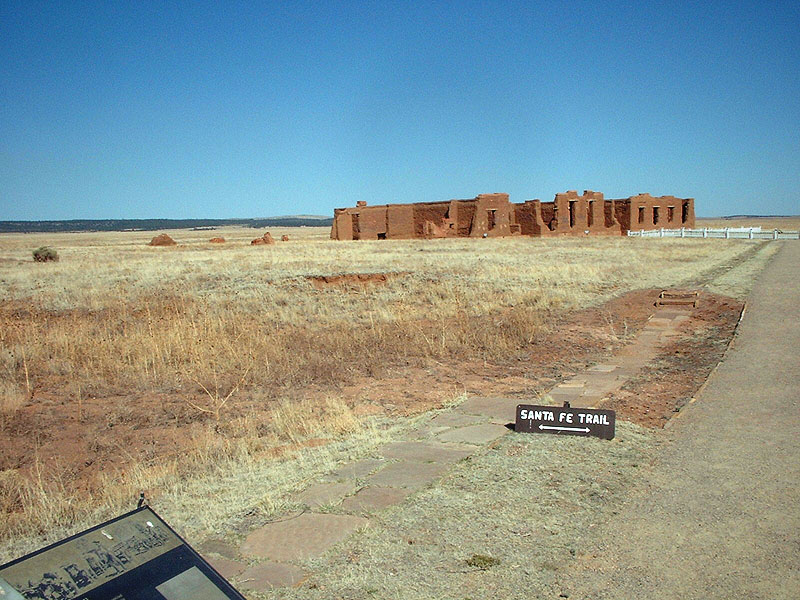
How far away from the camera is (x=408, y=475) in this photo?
4.82 meters

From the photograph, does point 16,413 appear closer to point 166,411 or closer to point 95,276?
point 166,411

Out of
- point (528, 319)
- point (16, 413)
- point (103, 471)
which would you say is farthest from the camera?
point (528, 319)

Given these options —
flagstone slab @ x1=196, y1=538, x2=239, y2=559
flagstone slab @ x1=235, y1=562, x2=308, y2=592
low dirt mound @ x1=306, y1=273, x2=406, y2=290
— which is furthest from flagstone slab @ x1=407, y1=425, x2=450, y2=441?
low dirt mound @ x1=306, y1=273, x2=406, y2=290

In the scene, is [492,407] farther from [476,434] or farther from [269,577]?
[269,577]

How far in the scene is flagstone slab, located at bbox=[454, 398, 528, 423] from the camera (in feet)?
21.0

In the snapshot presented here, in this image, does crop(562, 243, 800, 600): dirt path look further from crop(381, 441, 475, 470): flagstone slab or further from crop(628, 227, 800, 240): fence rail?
crop(628, 227, 800, 240): fence rail

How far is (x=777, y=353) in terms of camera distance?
9.24 meters

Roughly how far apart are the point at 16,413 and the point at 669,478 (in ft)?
23.0

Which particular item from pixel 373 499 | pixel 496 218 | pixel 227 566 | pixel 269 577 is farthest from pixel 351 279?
pixel 496 218

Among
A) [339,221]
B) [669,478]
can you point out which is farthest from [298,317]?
[339,221]

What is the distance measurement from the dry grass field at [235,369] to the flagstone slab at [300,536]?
33cm

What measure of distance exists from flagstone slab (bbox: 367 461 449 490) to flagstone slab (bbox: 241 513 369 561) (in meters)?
0.60

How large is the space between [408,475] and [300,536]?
1.14 m

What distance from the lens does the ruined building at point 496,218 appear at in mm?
43938
